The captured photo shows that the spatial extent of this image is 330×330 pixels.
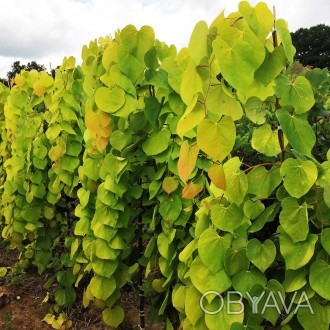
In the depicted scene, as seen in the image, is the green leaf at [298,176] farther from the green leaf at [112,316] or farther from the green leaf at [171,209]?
the green leaf at [112,316]

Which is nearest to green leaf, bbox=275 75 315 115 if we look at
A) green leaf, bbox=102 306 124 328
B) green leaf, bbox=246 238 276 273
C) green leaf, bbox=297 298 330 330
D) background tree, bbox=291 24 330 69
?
green leaf, bbox=246 238 276 273

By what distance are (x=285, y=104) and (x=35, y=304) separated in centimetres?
289

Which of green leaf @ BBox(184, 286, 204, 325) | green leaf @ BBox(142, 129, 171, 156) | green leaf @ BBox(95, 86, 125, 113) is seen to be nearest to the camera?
green leaf @ BBox(184, 286, 204, 325)

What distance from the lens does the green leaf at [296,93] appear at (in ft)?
3.15

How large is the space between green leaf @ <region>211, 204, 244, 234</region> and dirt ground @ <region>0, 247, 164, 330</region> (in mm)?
1634

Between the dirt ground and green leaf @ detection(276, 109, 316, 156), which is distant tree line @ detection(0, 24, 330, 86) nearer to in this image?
the dirt ground

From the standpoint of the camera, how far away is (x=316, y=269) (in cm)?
95

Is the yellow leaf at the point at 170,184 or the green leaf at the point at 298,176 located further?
the yellow leaf at the point at 170,184

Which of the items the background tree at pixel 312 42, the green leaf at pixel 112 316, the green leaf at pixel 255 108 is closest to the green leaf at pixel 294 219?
the green leaf at pixel 255 108

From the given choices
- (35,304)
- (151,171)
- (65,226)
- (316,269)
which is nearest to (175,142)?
(151,171)

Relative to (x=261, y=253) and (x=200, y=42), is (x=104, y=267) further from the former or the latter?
(x=200, y=42)

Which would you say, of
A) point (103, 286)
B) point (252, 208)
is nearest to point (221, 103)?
point (252, 208)

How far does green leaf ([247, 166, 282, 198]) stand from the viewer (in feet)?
3.44

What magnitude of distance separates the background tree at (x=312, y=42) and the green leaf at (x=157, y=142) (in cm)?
3248
